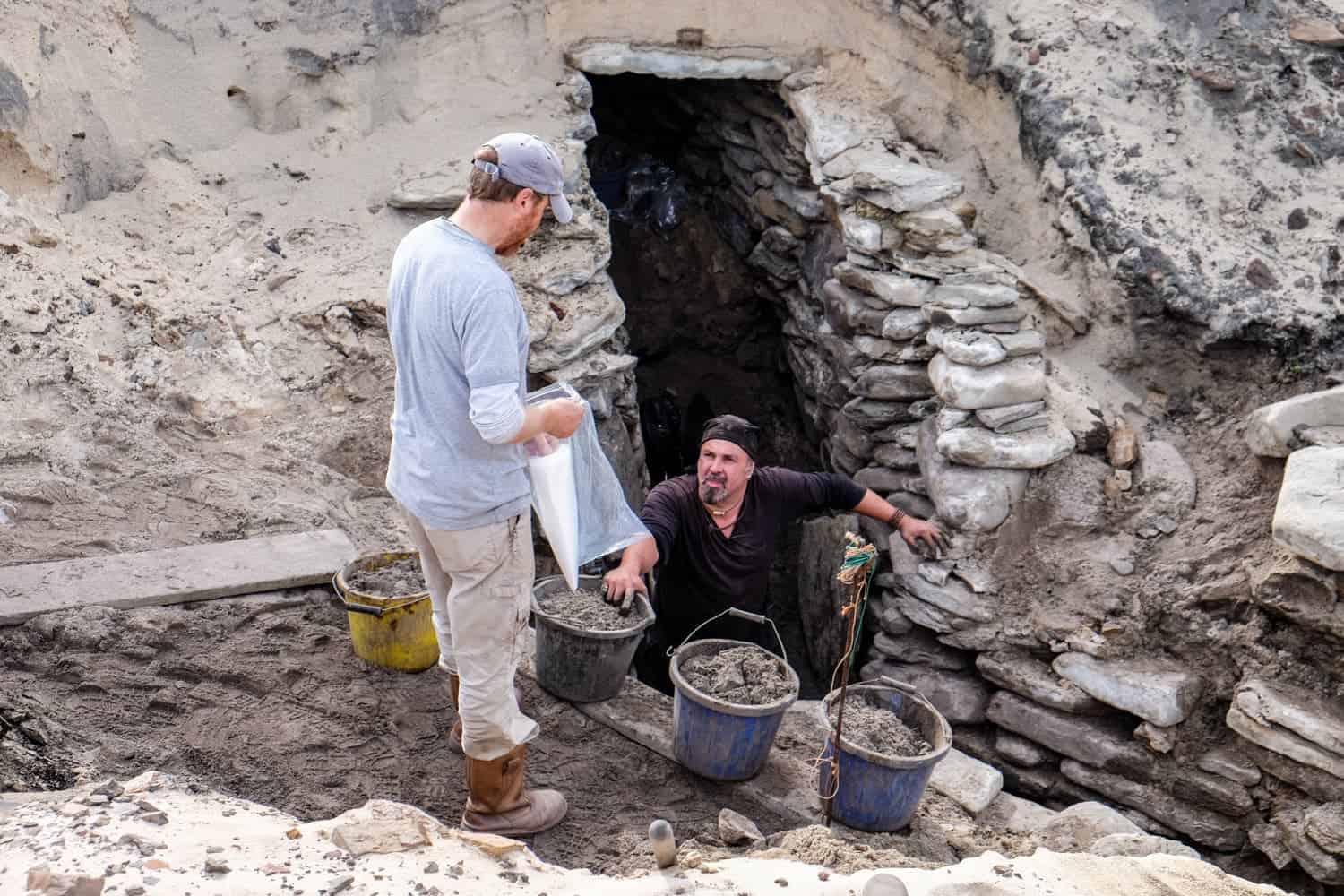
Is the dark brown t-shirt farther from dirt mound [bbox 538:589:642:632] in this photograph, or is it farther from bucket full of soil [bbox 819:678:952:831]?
bucket full of soil [bbox 819:678:952:831]

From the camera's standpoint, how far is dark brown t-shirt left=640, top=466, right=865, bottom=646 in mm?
4934

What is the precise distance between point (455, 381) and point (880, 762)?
74.0 inches

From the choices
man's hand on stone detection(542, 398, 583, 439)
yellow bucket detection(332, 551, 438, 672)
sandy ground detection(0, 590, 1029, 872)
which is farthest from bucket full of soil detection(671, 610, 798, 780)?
man's hand on stone detection(542, 398, 583, 439)

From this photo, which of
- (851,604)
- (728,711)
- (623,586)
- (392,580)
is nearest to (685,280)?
(623,586)

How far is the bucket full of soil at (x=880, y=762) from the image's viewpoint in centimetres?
369

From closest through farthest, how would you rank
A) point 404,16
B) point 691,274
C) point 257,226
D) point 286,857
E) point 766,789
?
point 286,857, point 766,789, point 257,226, point 404,16, point 691,274

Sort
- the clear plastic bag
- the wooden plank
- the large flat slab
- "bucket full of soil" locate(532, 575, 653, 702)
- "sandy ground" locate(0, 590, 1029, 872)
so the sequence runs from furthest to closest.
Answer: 1. the large flat slab
2. "bucket full of soil" locate(532, 575, 653, 702)
3. the wooden plank
4. "sandy ground" locate(0, 590, 1029, 872)
5. the clear plastic bag

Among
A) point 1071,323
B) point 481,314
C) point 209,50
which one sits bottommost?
point 1071,323

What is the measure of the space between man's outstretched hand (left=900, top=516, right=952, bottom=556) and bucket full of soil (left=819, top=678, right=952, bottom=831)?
1.39 meters

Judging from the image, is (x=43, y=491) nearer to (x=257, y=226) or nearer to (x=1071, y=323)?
(x=257, y=226)

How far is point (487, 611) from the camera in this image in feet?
10.1

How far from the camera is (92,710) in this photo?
3.55 meters

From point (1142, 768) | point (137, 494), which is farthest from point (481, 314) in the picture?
point (1142, 768)

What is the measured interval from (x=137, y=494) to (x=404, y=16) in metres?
3.40
